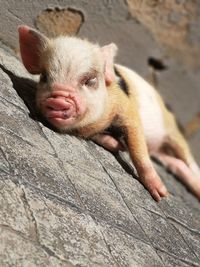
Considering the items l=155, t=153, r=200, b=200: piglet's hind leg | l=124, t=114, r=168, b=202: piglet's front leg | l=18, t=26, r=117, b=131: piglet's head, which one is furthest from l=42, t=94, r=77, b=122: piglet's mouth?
l=155, t=153, r=200, b=200: piglet's hind leg

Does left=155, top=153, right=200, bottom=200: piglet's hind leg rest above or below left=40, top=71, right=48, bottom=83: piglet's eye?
below

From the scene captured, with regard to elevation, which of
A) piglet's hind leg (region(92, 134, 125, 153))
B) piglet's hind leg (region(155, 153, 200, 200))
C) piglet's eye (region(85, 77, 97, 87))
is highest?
piglet's eye (region(85, 77, 97, 87))

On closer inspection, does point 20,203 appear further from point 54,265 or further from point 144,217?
point 144,217

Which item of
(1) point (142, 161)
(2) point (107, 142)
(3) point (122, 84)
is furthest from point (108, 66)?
(1) point (142, 161)

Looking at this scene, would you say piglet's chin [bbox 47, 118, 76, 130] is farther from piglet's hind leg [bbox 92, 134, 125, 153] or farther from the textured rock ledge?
piglet's hind leg [bbox 92, 134, 125, 153]

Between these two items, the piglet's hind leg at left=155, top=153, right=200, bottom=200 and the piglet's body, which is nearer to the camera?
the piglet's body
